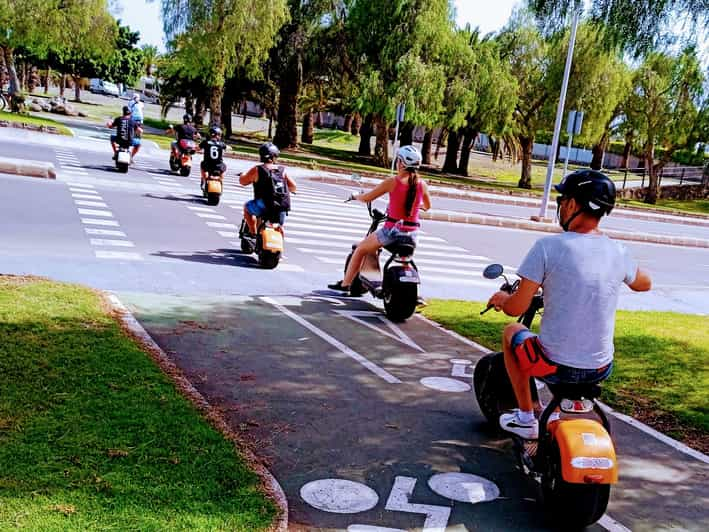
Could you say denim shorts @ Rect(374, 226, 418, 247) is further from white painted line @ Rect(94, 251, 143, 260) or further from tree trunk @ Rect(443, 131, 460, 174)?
tree trunk @ Rect(443, 131, 460, 174)

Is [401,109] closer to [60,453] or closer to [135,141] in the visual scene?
[135,141]

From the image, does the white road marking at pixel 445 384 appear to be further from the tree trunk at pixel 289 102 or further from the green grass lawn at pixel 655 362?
the tree trunk at pixel 289 102

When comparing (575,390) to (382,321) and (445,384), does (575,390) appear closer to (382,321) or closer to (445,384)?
(445,384)

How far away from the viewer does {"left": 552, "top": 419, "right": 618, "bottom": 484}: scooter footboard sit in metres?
3.86

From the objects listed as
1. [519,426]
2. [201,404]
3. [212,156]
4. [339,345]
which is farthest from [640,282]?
[212,156]

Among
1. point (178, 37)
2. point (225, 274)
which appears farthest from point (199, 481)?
point (178, 37)

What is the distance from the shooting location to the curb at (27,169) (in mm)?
16406

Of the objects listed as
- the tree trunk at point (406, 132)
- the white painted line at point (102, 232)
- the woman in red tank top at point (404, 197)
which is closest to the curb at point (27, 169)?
the white painted line at point (102, 232)

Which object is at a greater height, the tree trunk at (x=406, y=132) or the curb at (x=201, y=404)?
the tree trunk at (x=406, y=132)

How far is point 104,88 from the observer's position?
278ft

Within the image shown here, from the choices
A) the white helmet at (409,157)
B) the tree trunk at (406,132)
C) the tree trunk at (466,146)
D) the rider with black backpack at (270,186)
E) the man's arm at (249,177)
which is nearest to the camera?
the white helmet at (409,157)

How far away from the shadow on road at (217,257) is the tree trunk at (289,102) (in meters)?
27.6

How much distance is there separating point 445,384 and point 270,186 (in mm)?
5317

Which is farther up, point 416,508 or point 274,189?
point 274,189
